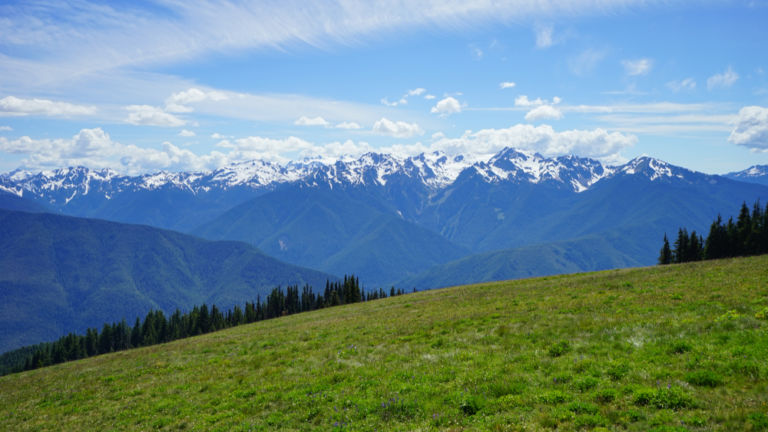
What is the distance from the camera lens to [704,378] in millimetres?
11266

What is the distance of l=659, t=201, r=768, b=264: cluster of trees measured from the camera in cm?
6600

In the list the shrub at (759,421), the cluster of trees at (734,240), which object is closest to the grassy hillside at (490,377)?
the shrub at (759,421)

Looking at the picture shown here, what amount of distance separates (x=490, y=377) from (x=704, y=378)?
629cm

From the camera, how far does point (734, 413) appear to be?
927 cm

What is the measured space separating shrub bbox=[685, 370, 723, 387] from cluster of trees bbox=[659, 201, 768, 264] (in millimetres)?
70939

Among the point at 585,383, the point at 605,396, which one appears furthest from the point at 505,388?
the point at 605,396

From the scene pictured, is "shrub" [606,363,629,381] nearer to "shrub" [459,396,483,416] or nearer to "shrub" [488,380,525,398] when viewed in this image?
"shrub" [488,380,525,398]

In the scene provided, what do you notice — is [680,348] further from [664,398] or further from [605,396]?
[605,396]

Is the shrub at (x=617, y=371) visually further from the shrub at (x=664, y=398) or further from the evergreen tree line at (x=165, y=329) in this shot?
the evergreen tree line at (x=165, y=329)

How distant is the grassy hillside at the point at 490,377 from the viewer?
35.3 feet

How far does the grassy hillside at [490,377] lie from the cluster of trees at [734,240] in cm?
5335

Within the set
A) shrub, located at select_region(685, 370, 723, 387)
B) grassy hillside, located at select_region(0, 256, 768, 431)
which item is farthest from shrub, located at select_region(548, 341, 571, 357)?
shrub, located at select_region(685, 370, 723, 387)

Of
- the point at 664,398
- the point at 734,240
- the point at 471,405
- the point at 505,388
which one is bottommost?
the point at 734,240

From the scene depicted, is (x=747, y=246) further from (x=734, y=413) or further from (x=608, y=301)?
(x=734, y=413)
